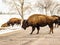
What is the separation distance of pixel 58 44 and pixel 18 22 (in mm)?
31026

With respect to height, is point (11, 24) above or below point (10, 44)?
below

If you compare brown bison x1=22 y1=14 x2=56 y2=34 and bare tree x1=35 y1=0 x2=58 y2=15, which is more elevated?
brown bison x1=22 y1=14 x2=56 y2=34

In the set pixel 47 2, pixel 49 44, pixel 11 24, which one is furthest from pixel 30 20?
pixel 47 2

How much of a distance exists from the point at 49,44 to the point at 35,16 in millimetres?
10210

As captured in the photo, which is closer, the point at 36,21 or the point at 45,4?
the point at 36,21

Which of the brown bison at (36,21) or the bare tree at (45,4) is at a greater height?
the brown bison at (36,21)

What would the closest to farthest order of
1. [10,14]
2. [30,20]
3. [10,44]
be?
1. [10,44]
2. [30,20]
3. [10,14]

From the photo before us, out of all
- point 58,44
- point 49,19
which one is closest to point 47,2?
point 49,19

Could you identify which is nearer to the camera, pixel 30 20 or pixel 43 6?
pixel 30 20

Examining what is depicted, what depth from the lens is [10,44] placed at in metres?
12.9

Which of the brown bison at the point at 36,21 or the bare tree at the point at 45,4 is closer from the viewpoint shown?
the brown bison at the point at 36,21

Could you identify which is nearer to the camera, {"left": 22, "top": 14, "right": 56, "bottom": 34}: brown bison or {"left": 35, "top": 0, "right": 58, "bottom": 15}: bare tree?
{"left": 22, "top": 14, "right": 56, "bottom": 34}: brown bison

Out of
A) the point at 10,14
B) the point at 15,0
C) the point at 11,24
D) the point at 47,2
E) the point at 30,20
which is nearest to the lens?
the point at 30,20

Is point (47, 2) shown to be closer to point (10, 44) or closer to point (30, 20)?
point (30, 20)
